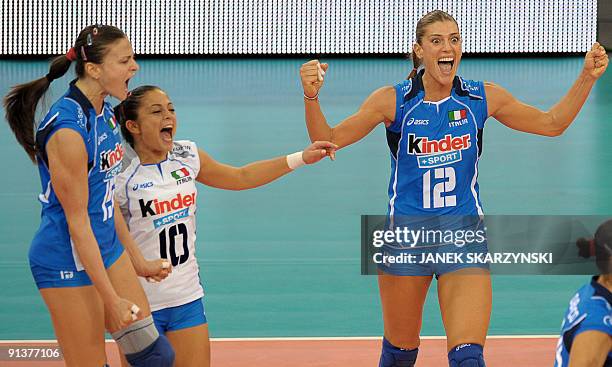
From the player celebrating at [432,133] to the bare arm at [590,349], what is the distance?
1.52 metres

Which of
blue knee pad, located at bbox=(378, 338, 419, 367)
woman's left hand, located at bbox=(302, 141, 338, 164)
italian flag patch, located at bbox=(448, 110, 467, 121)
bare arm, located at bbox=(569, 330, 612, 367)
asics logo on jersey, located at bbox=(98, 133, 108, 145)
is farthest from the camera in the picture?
blue knee pad, located at bbox=(378, 338, 419, 367)

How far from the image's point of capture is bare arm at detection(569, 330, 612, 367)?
335cm

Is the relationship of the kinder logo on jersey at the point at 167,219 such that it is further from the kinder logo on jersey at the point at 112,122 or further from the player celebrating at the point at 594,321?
the player celebrating at the point at 594,321

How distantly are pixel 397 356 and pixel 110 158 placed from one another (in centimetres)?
170

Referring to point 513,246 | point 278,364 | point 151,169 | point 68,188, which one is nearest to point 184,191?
point 151,169

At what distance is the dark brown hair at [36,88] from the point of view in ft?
14.4

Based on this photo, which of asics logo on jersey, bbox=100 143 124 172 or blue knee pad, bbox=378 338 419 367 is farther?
blue knee pad, bbox=378 338 419 367

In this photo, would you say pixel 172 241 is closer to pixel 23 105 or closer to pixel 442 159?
pixel 23 105

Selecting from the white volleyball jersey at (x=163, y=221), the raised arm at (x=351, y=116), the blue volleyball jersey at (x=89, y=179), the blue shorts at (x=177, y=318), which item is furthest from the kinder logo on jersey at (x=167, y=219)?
the raised arm at (x=351, y=116)

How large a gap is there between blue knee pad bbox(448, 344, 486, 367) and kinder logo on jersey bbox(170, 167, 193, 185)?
1.32 meters

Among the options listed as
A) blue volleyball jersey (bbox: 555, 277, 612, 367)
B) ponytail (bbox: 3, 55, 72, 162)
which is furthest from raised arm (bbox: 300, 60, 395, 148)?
blue volleyball jersey (bbox: 555, 277, 612, 367)

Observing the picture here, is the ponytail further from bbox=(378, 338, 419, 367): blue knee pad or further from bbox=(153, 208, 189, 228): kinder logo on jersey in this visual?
bbox=(378, 338, 419, 367): blue knee pad

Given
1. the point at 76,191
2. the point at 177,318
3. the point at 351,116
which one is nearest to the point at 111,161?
the point at 76,191

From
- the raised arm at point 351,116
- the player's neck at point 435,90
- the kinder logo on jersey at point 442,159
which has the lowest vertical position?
the kinder logo on jersey at point 442,159
